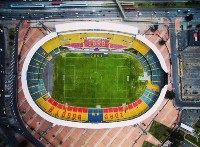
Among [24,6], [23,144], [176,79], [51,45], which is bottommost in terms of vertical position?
[23,144]

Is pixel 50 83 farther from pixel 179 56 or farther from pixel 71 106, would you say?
pixel 179 56

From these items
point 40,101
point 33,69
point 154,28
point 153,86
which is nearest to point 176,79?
point 153,86

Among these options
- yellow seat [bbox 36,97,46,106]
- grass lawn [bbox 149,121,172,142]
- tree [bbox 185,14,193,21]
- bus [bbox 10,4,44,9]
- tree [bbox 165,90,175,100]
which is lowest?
grass lawn [bbox 149,121,172,142]

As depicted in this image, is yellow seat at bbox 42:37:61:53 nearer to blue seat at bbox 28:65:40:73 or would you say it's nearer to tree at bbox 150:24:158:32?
blue seat at bbox 28:65:40:73

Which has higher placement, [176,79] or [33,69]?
[33,69]

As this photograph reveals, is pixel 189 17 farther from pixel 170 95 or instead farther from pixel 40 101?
pixel 40 101

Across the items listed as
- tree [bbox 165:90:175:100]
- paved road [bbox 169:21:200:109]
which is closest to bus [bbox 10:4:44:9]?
paved road [bbox 169:21:200:109]

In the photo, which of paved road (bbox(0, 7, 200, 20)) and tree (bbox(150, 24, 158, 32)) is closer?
tree (bbox(150, 24, 158, 32))

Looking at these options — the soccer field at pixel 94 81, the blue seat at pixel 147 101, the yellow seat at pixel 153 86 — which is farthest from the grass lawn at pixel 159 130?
the soccer field at pixel 94 81
